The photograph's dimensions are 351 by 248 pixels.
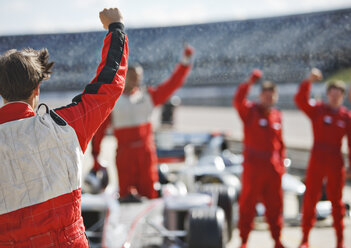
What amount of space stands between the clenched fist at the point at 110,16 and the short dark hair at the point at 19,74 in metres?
0.30

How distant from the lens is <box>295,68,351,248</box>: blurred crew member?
3832mm

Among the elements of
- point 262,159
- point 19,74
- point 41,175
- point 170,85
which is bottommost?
point 262,159

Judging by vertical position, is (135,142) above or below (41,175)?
below

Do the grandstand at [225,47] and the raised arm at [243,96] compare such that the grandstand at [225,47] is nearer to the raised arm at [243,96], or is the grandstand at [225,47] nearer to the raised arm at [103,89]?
the raised arm at [103,89]

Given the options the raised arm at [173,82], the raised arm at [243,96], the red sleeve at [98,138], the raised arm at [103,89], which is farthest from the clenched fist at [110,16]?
the raised arm at [243,96]

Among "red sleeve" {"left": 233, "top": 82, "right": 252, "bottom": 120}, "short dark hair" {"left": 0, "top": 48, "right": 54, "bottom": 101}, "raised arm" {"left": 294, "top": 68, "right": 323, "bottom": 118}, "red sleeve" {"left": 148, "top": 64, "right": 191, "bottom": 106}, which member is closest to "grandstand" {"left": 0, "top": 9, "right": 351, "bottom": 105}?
"short dark hair" {"left": 0, "top": 48, "right": 54, "bottom": 101}

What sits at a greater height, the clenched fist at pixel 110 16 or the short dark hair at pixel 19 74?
the clenched fist at pixel 110 16

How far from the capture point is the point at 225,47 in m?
2.59

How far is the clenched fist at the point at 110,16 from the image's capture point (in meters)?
1.57

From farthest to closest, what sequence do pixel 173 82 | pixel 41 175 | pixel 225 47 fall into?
pixel 173 82 < pixel 225 47 < pixel 41 175

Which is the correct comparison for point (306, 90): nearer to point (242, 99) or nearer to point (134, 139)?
point (242, 99)

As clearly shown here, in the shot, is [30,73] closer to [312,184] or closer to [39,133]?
[39,133]

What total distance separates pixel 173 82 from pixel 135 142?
66cm

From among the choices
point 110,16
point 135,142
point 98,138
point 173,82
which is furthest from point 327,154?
point 110,16
